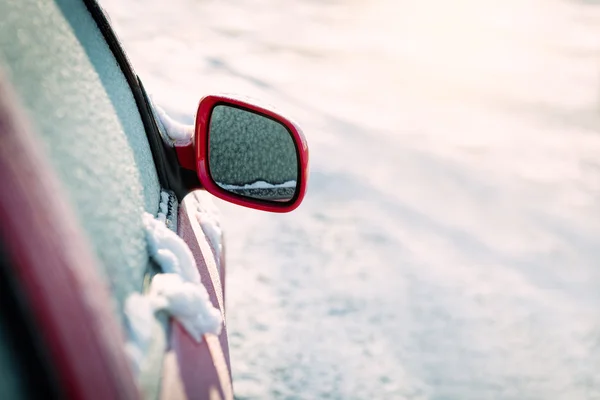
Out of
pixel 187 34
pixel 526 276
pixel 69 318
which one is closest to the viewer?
pixel 69 318

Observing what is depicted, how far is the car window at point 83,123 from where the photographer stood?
847 millimetres

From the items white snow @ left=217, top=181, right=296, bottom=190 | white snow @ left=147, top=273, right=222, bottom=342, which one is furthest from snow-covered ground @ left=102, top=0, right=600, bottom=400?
white snow @ left=147, top=273, right=222, bottom=342

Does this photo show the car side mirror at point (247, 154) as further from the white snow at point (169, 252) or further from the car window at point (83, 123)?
the white snow at point (169, 252)

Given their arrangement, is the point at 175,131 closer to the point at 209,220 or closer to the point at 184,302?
the point at 209,220

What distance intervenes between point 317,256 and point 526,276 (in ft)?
4.56

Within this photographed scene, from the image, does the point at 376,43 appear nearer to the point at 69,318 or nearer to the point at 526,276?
the point at 526,276

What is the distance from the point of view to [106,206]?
95 centimetres

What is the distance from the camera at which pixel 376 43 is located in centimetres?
830

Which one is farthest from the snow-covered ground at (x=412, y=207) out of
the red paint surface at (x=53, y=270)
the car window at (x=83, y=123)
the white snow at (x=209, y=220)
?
the red paint surface at (x=53, y=270)

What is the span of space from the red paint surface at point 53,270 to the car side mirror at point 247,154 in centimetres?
90

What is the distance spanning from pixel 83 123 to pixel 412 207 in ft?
12.2

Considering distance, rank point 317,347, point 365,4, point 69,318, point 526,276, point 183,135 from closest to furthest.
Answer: point 69,318 → point 183,135 → point 317,347 → point 526,276 → point 365,4

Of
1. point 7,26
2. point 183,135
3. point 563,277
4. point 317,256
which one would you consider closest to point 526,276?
point 563,277

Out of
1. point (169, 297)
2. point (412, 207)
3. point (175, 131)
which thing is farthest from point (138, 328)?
point (412, 207)
